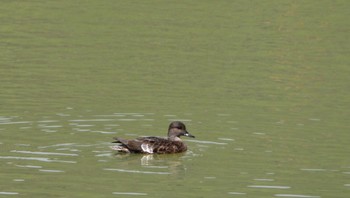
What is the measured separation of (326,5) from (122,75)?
45.6 ft

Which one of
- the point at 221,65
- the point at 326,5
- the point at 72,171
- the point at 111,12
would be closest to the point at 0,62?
the point at 221,65

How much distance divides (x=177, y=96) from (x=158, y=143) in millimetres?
5187

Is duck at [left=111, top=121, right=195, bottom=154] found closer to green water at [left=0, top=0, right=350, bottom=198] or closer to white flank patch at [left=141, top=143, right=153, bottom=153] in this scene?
white flank patch at [left=141, top=143, right=153, bottom=153]

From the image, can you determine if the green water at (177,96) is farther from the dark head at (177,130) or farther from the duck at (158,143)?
the dark head at (177,130)

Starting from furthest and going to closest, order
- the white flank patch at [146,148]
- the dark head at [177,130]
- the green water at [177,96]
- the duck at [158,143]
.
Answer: the dark head at [177,130] → the white flank patch at [146,148] → the duck at [158,143] → the green water at [177,96]

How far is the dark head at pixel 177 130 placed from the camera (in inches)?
877

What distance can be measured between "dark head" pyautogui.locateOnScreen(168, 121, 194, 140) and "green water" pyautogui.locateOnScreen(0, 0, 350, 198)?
36cm

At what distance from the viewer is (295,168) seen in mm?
20250

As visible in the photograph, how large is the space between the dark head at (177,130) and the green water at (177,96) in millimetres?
356

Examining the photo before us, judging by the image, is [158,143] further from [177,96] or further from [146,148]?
[177,96]

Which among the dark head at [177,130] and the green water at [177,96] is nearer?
the green water at [177,96]

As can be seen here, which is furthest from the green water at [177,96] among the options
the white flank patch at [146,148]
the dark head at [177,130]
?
the dark head at [177,130]

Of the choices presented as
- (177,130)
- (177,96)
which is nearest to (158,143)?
(177,130)

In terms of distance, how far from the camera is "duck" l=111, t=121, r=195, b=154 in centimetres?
2138
